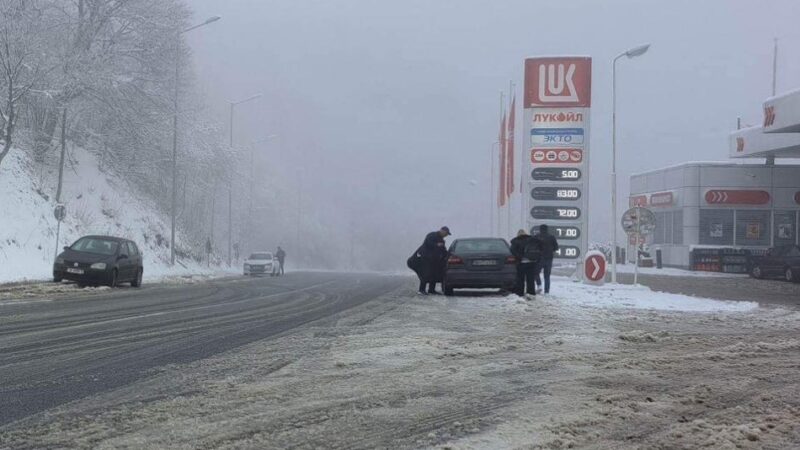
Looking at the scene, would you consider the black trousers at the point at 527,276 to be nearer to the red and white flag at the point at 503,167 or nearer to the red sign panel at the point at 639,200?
the red and white flag at the point at 503,167

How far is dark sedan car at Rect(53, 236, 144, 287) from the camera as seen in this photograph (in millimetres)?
21969

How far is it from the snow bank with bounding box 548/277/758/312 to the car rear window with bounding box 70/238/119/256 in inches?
493

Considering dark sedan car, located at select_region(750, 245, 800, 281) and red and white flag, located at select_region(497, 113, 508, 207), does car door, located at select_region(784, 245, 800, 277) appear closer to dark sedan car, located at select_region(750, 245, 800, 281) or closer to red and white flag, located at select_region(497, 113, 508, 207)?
dark sedan car, located at select_region(750, 245, 800, 281)

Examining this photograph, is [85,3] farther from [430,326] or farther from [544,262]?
[430,326]

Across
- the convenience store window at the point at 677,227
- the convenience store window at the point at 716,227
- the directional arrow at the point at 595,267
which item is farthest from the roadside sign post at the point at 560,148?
the convenience store window at the point at 677,227

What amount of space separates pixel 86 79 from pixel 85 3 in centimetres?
494

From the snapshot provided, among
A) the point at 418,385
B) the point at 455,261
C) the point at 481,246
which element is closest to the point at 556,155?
the point at 481,246

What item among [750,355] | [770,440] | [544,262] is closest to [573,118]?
[544,262]

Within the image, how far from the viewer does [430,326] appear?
1177 cm

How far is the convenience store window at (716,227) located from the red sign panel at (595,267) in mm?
26807

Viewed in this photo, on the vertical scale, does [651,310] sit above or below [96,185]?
below

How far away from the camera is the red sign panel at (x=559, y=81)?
26.5m

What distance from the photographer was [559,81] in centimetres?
2661

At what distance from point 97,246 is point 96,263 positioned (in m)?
1.07
